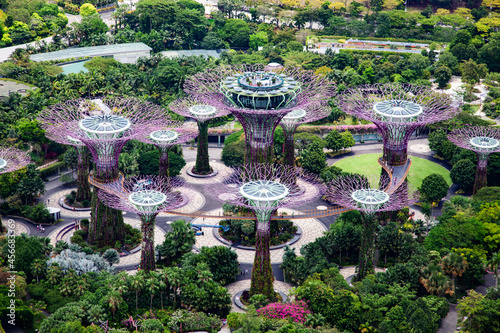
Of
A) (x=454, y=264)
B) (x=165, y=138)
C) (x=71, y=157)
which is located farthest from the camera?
(x=71, y=157)

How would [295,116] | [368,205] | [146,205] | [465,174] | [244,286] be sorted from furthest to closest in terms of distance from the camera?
[465,174] → [295,116] → [244,286] → [368,205] → [146,205]

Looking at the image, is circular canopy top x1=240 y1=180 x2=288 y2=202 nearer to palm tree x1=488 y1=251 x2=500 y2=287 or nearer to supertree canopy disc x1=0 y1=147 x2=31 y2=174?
palm tree x1=488 y1=251 x2=500 y2=287

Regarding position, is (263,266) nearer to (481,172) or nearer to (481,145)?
(481,145)

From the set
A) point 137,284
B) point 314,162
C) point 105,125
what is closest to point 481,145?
point 314,162

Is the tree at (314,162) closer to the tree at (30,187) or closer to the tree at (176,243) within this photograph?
the tree at (176,243)

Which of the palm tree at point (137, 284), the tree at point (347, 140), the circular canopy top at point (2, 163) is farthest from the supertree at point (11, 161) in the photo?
the tree at point (347, 140)

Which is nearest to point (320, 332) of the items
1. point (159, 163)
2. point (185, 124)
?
point (159, 163)

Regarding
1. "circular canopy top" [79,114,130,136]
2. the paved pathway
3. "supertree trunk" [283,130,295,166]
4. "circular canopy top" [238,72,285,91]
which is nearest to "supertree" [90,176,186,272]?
"circular canopy top" [79,114,130,136]
